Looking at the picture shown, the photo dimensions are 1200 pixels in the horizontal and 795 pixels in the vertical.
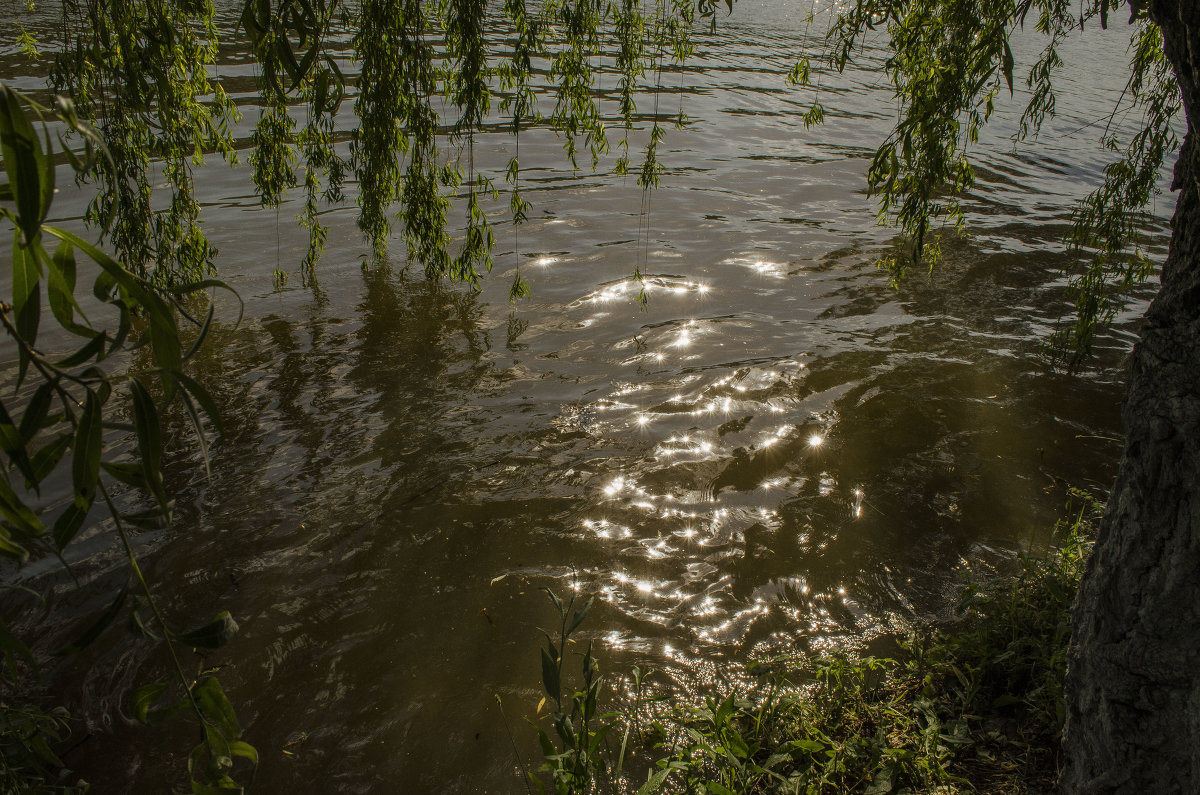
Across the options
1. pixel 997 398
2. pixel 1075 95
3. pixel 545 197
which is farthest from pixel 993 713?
pixel 1075 95

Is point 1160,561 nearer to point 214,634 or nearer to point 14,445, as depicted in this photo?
point 214,634

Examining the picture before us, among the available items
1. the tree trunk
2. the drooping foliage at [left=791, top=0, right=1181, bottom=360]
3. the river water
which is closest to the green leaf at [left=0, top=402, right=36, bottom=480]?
the river water

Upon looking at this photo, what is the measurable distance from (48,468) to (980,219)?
1132 centimetres

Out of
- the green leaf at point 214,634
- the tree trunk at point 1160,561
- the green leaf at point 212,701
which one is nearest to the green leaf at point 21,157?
the green leaf at point 214,634

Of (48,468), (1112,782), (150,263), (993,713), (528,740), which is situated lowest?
(528,740)

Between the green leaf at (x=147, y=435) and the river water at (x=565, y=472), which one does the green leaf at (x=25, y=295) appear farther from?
the river water at (x=565, y=472)

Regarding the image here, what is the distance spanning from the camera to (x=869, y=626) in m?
3.75

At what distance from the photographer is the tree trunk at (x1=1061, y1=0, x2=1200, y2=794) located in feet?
6.86

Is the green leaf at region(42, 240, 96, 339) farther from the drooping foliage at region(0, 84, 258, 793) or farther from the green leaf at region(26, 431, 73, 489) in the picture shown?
the green leaf at region(26, 431, 73, 489)

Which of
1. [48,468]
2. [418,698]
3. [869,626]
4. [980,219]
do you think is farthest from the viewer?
[980,219]

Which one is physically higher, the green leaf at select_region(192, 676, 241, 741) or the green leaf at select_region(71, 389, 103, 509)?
the green leaf at select_region(71, 389, 103, 509)

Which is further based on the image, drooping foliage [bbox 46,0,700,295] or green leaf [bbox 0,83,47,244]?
drooping foliage [bbox 46,0,700,295]

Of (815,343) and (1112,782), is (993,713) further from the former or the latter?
(815,343)

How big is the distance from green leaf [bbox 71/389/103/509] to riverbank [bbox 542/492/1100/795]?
63.3 inches
